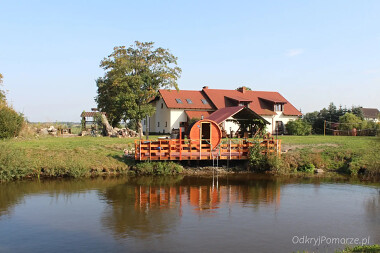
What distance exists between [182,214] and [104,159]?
11138 mm

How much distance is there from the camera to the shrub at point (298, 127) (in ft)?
153

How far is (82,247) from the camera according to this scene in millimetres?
11500

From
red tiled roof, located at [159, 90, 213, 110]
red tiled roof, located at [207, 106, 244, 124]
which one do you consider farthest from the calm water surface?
red tiled roof, located at [159, 90, 213, 110]

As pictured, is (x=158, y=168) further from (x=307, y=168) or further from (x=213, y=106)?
(x=213, y=106)

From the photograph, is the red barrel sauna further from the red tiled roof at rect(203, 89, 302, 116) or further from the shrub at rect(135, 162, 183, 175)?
the red tiled roof at rect(203, 89, 302, 116)

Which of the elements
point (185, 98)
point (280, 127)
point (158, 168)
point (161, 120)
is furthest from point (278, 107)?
point (158, 168)

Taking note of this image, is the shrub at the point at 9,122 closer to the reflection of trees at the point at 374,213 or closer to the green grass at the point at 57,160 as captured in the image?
the green grass at the point at 57,160

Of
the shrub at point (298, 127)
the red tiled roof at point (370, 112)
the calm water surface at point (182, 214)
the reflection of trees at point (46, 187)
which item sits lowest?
the calm water surface at point (182, 214)

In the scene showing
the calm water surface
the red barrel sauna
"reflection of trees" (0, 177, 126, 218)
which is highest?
the red barrel sauna

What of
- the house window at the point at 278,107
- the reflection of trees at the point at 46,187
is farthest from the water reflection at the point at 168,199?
the house window at the point at 278,107

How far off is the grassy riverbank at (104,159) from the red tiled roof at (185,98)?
18141mm

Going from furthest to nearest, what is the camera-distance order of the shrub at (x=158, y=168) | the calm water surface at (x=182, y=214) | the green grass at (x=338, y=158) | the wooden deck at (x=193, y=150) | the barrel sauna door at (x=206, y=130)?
1. the barrel sauna door at (x=206, y=130)
2. the green grass at (x=338, y=158)
3. the wooden deck at (x=193, y=150)
4. the shrub at (x=158, y=168)
5. the calm water surface at (x=182, y=214)

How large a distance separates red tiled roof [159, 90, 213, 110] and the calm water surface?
2495 centimetres

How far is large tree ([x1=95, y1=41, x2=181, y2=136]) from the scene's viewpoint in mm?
40562
